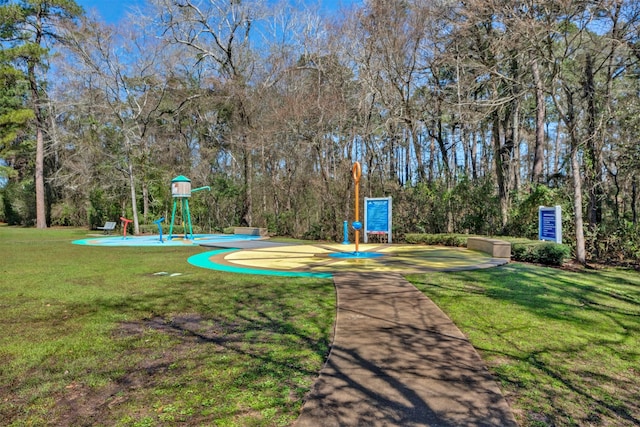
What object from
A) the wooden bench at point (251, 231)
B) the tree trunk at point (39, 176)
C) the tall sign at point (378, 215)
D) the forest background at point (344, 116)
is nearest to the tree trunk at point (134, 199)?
the forest background at point (344, 116)

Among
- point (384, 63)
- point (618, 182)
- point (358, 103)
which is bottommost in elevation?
point (618, 182)

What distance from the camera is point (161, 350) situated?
11.7 ft

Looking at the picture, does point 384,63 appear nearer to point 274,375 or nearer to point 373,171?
point 373,171

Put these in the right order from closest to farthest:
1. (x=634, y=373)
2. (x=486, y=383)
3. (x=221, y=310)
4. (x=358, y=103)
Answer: (x=486, y=383)
(x=634, y=373)
(x=221, y=310)
(x=358, y=103)

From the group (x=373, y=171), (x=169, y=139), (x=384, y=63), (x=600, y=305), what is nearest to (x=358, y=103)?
(x=384, y=63)

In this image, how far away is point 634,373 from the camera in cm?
315

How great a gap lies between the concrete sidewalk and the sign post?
273 inches

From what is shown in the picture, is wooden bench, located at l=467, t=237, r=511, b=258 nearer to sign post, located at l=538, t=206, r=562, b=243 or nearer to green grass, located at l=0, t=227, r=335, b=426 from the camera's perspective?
sign post, located at l=538, t=206, r=562, b=243

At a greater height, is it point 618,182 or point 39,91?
point 39,91

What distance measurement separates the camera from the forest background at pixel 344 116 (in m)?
10.9

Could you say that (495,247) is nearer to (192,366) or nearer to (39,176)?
(192,366)

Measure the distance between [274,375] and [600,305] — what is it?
4.87m

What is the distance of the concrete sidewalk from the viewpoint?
2.39 meters

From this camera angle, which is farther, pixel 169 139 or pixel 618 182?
pixel 169 139
